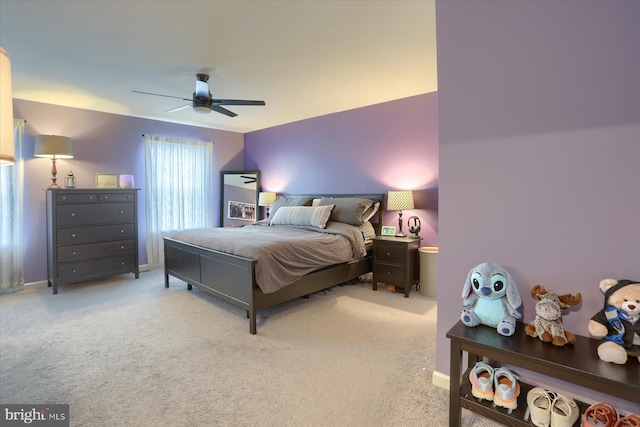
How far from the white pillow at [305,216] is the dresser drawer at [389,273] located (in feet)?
2.87

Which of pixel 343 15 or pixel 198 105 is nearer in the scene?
pixel 343 15

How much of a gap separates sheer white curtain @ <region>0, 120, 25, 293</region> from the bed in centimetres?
185

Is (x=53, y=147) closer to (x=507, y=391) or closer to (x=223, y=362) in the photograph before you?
(x=223, y=362)

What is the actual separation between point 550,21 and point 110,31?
Answer: 9.45ft

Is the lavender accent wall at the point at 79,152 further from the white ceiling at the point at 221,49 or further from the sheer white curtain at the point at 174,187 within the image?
the white ceiling at the point at 221,49

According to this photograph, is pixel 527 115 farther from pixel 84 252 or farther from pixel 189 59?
pixel 84 252

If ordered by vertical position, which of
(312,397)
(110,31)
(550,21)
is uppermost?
(110,31)

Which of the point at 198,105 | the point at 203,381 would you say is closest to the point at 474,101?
the point at 203,381

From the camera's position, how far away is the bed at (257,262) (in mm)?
2773

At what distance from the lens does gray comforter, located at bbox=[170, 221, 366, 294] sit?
279 centimetres

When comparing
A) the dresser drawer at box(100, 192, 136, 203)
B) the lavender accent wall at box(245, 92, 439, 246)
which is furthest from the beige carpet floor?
the lavender accent wall at box(245, 92, 439, 246)

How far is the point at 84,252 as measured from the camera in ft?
13.3

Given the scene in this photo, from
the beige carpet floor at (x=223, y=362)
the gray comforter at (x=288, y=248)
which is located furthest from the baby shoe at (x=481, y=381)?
the gray comforter at (x=288, y=248)

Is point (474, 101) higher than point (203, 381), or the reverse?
point (474, 101)
